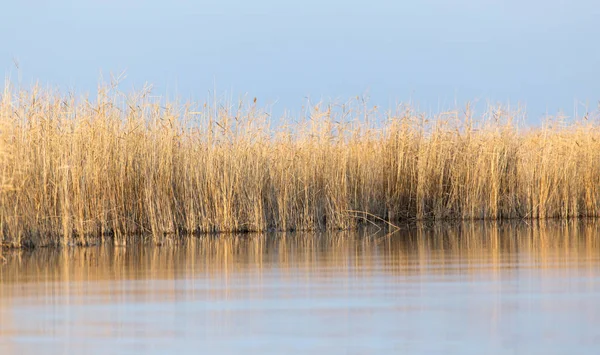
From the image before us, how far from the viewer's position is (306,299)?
15.9 feet

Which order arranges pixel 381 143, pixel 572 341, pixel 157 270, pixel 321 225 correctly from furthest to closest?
pixel 381 143 < pixel 321 225 < pixel 157 270 < pixel 572 341

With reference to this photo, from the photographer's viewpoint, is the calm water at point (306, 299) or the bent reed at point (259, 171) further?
the bent reed at point (259, 171)

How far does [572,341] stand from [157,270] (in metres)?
3.56

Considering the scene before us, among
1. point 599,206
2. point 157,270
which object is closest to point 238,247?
point 157,270

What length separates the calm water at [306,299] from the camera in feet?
12.0

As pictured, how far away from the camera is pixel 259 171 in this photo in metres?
10.3

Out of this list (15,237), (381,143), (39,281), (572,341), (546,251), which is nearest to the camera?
(572,341)

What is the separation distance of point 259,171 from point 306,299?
18.2ft

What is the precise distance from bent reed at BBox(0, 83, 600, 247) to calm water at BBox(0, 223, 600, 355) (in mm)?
975

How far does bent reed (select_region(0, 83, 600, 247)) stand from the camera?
860 cm

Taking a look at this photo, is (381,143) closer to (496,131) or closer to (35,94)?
(496,131)

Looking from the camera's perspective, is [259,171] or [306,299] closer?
[306,299]

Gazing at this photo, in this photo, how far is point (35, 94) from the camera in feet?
29.9

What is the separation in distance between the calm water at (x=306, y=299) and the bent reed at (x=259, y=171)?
97cm
